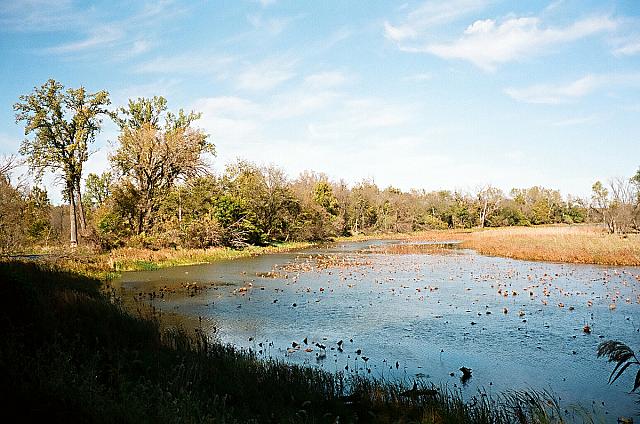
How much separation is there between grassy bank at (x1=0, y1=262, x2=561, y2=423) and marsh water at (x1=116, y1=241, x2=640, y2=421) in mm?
1445

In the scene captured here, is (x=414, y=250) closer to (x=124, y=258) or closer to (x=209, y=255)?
(x=209, y=255)

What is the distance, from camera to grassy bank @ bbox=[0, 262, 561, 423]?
4320mm

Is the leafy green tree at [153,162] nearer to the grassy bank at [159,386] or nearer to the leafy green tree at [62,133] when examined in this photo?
the leafy green tree at [62,133]

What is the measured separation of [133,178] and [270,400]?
117ft

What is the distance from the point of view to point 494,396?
7.68m

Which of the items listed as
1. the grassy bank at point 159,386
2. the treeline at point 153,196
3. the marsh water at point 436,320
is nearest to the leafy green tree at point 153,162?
the treeline at point 153,196

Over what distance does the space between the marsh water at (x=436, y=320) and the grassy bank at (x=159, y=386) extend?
4.74 ft

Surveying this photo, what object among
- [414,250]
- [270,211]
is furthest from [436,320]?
[270,211]

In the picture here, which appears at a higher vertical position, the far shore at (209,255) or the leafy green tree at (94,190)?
the leafy green tree at (94,190)

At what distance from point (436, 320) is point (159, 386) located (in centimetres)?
979

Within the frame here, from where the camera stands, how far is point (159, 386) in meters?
5.55

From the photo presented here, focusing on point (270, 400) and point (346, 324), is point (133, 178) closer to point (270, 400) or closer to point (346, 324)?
point (346, 324)

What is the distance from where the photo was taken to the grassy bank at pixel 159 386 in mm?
4320

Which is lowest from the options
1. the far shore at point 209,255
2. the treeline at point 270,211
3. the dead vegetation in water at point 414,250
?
the dead vegetation in water at point 414,250
